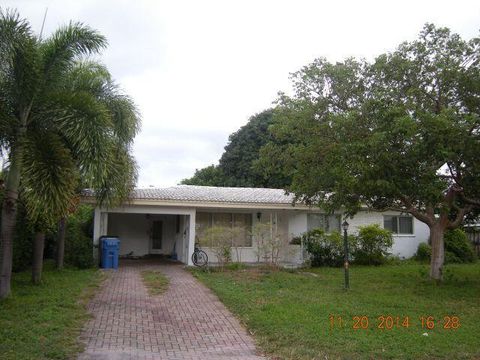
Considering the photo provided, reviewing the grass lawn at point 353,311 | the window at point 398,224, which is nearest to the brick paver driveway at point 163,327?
the grass lawn at point 353,311

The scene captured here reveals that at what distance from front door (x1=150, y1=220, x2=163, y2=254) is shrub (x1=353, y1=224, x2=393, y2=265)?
9.24 meters

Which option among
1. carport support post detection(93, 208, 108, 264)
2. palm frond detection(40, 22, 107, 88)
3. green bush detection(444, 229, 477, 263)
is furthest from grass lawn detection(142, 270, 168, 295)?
green bush detection(444, 229, 477, 263)

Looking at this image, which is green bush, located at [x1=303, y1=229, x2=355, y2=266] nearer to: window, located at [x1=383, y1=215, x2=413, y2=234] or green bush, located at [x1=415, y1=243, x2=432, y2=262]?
window, located at [x1=383, y1=215, x2=413, y2=234]

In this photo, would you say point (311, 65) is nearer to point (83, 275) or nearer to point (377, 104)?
point (377, 104)

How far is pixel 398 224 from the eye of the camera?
77.3 ft

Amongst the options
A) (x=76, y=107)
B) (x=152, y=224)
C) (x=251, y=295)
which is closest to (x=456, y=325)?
(x=251, y=295)

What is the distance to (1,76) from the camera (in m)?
9.89

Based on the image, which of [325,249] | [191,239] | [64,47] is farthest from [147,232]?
[64,47]

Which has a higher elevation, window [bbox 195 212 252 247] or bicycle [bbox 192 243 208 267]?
window [bbox 195 212 252 247]

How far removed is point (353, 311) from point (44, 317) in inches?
239

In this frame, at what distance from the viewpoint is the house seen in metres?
18.5

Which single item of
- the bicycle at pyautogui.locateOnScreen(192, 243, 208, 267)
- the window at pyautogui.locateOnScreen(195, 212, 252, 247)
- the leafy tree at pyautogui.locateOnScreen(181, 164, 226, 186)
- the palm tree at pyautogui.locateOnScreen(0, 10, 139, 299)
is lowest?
the bicycle at pyautogui.locateOnScreen(192, 243, 208, 267)

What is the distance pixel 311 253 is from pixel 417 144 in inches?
382

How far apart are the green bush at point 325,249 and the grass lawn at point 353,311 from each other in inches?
88.1
